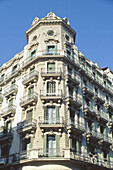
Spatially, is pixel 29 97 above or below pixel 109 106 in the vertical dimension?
below

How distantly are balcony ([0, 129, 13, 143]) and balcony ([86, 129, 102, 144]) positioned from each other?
33.4 feet

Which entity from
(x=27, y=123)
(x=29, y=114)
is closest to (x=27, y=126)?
(x=27, y=123)

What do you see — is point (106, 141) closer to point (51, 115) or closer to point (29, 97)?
point (51, 115)

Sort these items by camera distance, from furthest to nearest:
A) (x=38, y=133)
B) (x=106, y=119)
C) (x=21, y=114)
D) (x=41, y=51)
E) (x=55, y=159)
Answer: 1. (x=106, y=119)
2. (x=41, y=51)
3. (x=21, y=114)
4. (x=38, y=133)
5. (x=55, y=159)

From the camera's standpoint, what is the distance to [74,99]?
27547mm

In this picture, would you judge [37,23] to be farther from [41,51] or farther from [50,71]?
[50,71]

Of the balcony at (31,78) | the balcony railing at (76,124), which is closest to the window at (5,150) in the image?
the balcony at (31,78)

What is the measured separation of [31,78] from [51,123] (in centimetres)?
763

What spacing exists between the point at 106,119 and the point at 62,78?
11333 millimetres

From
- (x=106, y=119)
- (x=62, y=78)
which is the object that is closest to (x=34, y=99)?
(x=62, y=78)

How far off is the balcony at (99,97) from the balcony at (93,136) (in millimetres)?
5854

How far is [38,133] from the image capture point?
23312 millimetres

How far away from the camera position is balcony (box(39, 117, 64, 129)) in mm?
23328

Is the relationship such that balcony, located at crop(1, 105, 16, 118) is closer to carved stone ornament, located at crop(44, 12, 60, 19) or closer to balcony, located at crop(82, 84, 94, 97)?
balcony, located at crop(82, 84, 94, 97)
